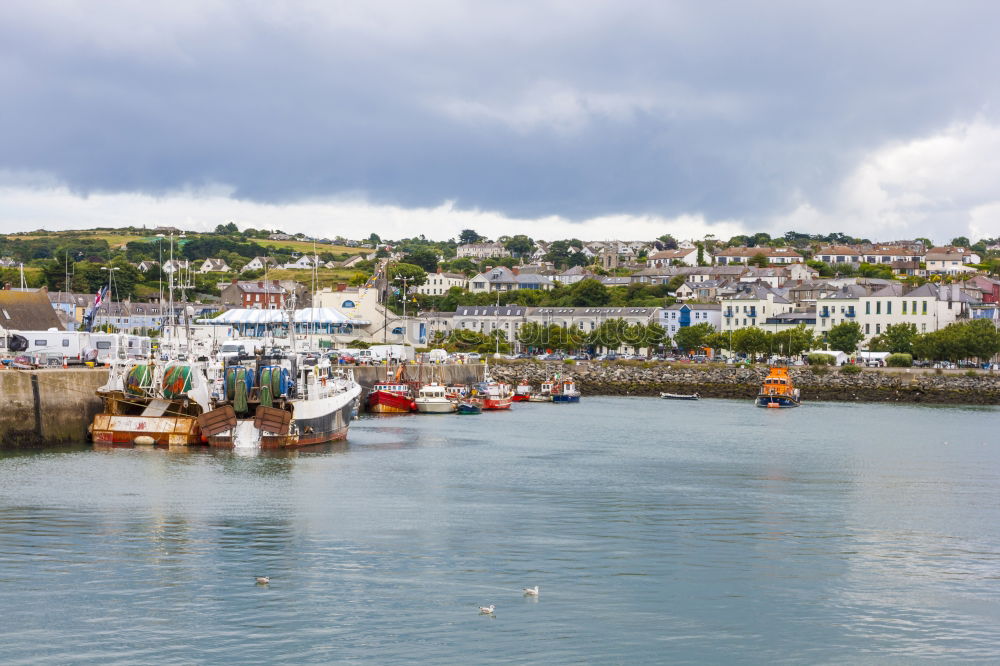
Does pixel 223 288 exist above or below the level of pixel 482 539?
above

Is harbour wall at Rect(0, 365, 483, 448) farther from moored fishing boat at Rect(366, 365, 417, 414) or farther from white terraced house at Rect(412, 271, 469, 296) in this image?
white terraced house at Rect(412, 271, 469, 296)

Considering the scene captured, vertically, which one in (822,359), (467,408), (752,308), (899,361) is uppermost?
(752,308)

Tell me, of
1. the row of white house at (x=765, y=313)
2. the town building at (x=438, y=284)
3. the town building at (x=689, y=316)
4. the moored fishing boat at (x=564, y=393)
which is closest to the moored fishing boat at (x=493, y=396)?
the moored fishing boat at (x=564, y=393)

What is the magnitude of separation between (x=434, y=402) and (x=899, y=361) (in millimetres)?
49951

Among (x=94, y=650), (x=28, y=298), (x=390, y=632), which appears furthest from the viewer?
(x=28, y=298)

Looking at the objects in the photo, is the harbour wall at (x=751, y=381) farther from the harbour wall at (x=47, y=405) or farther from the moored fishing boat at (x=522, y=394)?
the harbour wall at (x=47, y=405)

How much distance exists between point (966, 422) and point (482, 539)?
49514 mm

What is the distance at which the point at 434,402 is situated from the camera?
7044 centimetres

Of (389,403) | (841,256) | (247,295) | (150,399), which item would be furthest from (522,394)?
(841,256)

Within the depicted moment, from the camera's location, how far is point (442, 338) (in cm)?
13388

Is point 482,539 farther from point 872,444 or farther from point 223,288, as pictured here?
point 223,288

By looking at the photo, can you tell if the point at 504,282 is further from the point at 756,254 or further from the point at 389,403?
the point at 389,403

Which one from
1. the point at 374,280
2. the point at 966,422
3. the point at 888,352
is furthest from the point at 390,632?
the point at 374,280

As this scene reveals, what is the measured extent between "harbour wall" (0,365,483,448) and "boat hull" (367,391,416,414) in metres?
24.0
